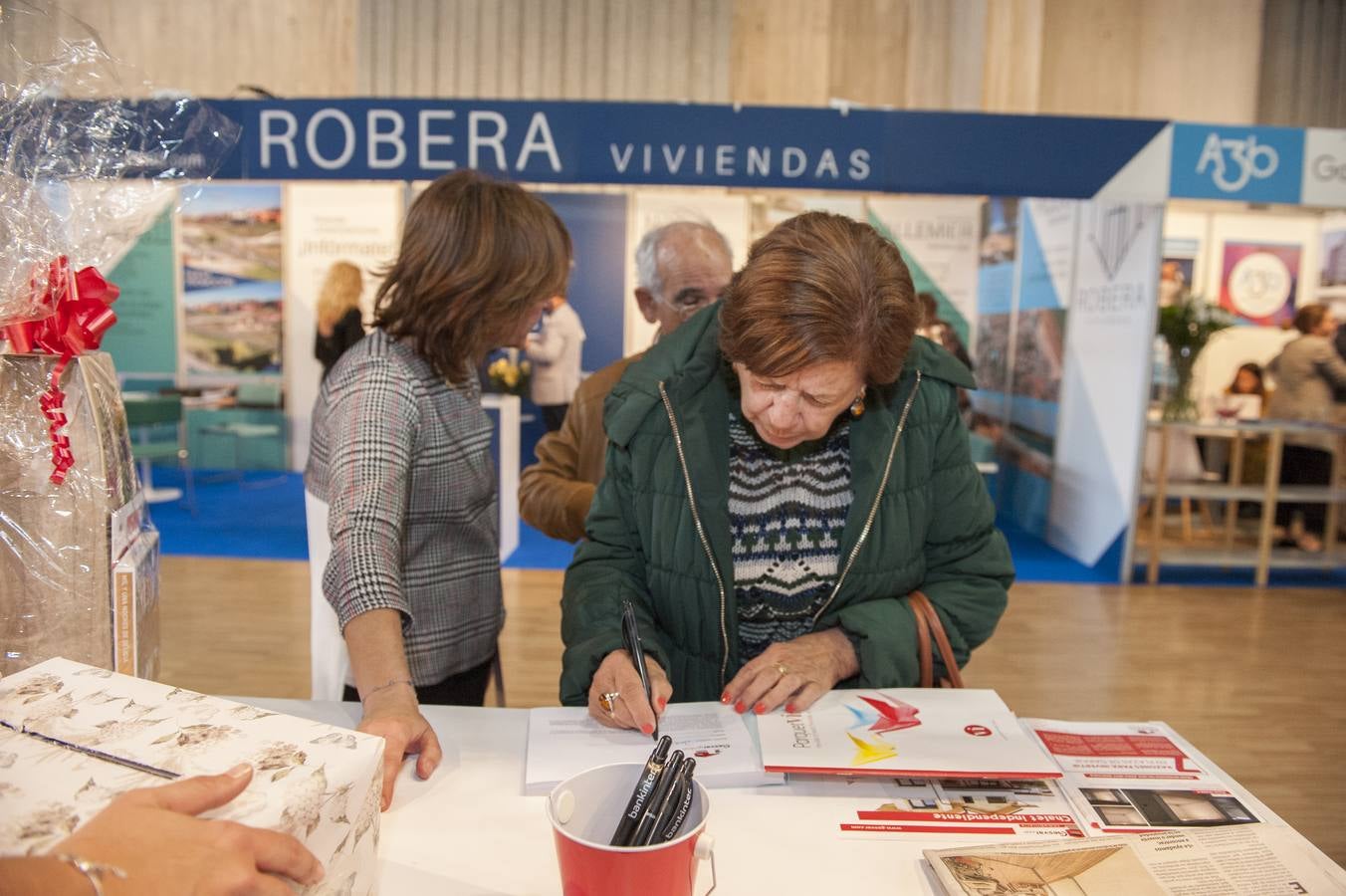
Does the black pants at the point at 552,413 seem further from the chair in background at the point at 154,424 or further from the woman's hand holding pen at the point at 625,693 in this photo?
the woman's hand holding pen at the point at 625,693

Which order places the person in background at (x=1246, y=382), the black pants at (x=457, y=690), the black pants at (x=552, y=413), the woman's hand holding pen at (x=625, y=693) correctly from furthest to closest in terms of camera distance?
the person in background at (x=1246, y=382) → the black pants at (x=552, y=413) → the black pants at (x=457, y=690) → the woman's hand holding pen at (x=625, y=693)

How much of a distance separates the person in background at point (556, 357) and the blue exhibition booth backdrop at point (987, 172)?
11 cm

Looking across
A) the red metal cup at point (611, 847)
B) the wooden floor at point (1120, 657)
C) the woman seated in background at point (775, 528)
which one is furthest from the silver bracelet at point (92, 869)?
the wooden floor at point (1120, 657)

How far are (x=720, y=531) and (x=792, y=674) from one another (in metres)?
0.25

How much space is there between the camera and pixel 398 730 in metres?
1.09

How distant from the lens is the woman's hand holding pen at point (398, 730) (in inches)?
42.3

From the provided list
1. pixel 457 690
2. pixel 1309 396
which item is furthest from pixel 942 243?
pixel 457 690

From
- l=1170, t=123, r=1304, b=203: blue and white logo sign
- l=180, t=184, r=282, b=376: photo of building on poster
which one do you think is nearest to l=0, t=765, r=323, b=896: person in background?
l=1170, t=123, r=1304, b=203: blue and white logo sign

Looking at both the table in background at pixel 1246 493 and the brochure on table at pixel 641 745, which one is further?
the table in background at pixel 1246 493

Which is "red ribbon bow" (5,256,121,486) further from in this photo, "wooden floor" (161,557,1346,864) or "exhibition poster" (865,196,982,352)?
"exhibition poster" (865,196,982,352)

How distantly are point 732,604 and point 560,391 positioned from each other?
4771 mm

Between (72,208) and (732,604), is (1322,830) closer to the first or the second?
(732,604)

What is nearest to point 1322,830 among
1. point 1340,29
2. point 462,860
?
point 462,860

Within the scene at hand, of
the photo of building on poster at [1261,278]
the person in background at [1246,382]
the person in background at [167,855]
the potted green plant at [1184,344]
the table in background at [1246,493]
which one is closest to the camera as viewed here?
the person in background at [167,855]
